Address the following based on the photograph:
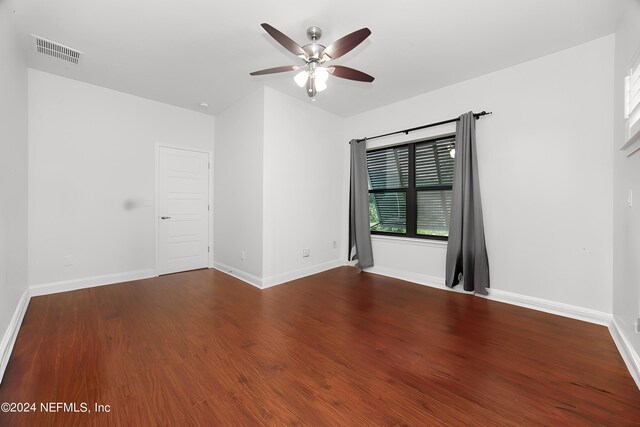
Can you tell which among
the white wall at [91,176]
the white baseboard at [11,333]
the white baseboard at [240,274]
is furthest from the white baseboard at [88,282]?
the white baseboard at [240,274]

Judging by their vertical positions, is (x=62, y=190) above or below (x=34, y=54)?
below

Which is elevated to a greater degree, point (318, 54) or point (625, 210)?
point (318, 54)

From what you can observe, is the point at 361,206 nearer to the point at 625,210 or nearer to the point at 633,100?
the point at 625,210

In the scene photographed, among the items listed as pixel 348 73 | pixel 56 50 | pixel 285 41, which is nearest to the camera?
pixel 285 41

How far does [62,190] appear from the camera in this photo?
3.30 metres

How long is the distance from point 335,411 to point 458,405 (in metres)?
0.72

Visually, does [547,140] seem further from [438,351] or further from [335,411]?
[335,411]

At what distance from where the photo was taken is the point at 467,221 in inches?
126

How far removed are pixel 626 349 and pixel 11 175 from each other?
5.19 meters

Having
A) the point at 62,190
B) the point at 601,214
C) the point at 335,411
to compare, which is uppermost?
the point at 62,190

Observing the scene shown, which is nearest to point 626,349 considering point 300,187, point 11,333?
point 300,187

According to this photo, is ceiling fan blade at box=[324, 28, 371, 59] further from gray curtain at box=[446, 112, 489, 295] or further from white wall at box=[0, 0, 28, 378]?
white wall at box=[0, 0, 28, 378]

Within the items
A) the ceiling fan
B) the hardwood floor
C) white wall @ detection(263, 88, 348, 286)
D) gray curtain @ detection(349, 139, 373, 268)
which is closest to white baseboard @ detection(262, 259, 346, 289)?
Result: white wall @ detection(263, 88, 348, 286)

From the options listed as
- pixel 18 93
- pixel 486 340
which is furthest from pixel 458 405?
pixel 18 93
